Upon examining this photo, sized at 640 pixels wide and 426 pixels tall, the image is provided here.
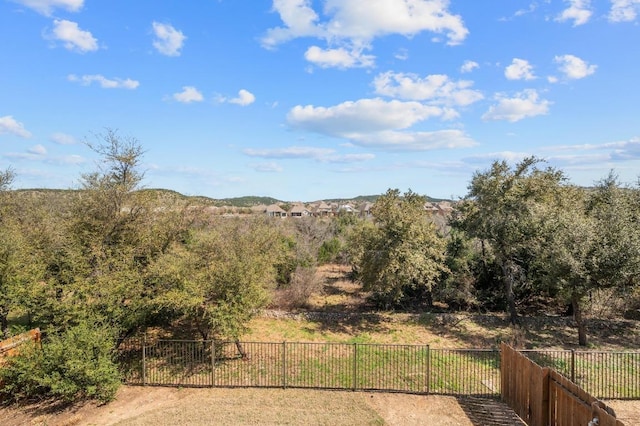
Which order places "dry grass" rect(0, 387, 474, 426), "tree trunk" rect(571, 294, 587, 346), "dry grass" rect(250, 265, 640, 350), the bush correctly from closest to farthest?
"dry grass" rect(0, 387, 474, 426), the bush, "tree trunk" rect(571, 294, 587, 346), "dry grass" rect(250, 265, 640, 350)

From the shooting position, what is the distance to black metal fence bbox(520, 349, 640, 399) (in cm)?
960

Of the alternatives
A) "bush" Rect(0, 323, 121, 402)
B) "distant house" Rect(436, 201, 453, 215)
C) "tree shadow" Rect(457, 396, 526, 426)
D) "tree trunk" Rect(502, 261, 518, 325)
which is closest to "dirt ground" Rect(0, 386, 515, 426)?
"tree shadow" Rect(457, 396, 526, 426)

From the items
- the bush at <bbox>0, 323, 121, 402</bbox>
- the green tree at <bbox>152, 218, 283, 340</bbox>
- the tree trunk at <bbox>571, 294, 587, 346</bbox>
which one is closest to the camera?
the bush at <bbox>0, 323, 121, 402</bbox>

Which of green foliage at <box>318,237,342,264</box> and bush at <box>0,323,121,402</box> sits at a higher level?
green foliage at <box>318,237,342,264</box>

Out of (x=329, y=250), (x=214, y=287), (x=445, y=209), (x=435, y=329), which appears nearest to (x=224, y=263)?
(x=214, y=287)

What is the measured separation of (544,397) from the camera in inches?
308

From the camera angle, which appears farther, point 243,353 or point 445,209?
point 445,209

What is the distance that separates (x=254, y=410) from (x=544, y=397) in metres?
6.99

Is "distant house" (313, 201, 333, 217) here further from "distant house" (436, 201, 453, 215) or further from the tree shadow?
the tree shadow

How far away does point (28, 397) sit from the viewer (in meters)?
9.88

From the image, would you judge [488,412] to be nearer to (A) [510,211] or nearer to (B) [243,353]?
(B) [243,353]

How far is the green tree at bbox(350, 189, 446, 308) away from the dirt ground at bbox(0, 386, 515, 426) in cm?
696

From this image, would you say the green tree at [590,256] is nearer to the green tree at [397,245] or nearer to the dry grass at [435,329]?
the dry grass at [435,329]

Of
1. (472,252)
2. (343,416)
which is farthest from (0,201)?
(472,252)
